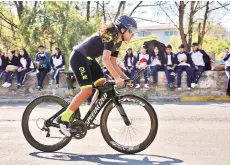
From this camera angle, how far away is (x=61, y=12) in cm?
2252

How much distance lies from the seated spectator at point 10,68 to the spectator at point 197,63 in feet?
20.3

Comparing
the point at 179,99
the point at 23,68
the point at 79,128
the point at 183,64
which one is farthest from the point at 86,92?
the point at 23,68

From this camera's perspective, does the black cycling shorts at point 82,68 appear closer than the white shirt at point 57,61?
Yes

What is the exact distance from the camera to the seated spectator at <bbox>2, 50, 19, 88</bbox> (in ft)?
45.9

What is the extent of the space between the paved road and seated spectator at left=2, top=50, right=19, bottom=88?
21.0ft

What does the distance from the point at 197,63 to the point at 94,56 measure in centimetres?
900

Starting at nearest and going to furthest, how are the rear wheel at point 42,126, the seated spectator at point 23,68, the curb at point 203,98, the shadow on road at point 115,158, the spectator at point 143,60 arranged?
the shadow on road at point 115,158
the rear wheel at point 42,126
the curb at point 203,98
the spectator at point 143,60
the seated spectator at point 23,68

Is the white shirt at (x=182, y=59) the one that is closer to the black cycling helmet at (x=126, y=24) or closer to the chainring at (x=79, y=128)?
the black cycling helmet at (x=126, y=24)

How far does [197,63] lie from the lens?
1379cm

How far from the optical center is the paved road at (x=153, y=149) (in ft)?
16.4

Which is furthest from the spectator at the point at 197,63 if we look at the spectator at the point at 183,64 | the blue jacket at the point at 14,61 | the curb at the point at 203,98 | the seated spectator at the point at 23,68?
the blue jacket at the point at 14,61

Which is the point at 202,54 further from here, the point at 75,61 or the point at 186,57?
the point at 75,61

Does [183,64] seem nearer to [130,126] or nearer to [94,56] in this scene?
[130,126]

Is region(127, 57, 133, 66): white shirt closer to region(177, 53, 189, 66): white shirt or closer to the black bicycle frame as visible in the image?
region(177, 53, 189, 66): white shirt
